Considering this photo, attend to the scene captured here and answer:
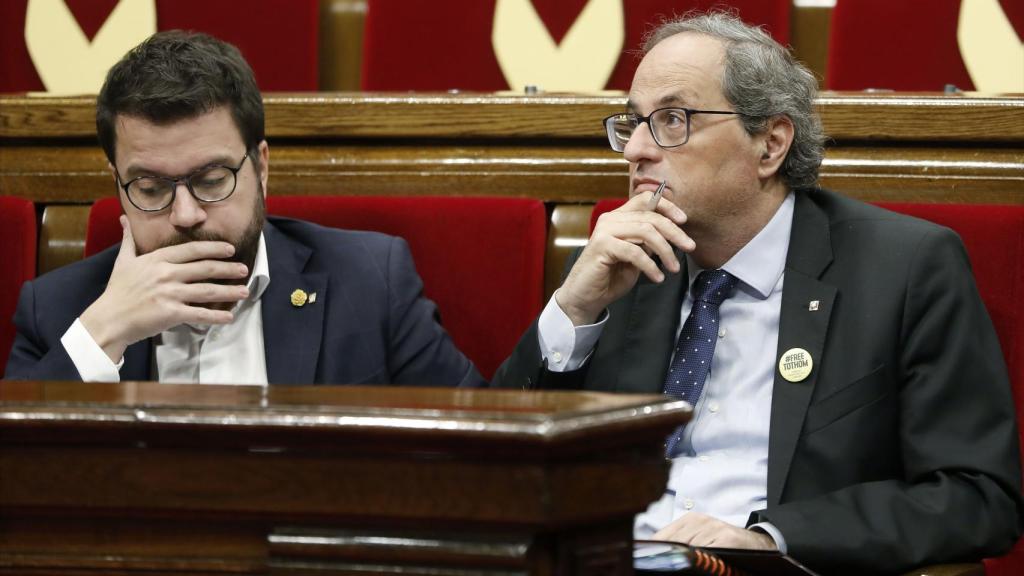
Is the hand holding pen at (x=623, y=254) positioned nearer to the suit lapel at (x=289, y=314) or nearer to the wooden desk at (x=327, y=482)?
the suit lapel at (x=289, y=314)

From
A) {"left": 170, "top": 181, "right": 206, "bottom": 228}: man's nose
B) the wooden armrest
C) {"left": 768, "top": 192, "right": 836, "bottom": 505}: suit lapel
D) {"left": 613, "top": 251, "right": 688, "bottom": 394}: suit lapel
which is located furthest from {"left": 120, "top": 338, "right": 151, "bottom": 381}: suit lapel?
the wooden armrest

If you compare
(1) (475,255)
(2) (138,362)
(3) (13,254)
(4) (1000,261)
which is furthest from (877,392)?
(3) (13,254)

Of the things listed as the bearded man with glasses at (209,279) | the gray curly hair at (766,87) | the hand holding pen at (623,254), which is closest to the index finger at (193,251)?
the bearded man with glasses at (209,279)

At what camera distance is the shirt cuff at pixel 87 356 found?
37.8 inches

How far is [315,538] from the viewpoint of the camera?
0.43 m

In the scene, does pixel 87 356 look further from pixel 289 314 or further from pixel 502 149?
pixel 502 149

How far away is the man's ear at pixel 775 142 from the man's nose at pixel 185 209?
0.44m

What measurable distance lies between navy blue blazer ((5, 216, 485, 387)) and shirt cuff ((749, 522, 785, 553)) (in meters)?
0.29

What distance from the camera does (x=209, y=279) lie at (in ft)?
3.35

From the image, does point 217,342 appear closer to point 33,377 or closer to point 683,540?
point 33,377

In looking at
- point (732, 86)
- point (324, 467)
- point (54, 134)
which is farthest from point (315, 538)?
point (54, 134)

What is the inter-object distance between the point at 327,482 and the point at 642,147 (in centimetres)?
57

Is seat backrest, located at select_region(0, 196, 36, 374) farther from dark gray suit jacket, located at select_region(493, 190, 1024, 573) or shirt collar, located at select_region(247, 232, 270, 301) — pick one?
dark gray suit jacket, located at select_region(493, 190, 1024, 573)

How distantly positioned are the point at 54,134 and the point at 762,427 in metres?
0.73
